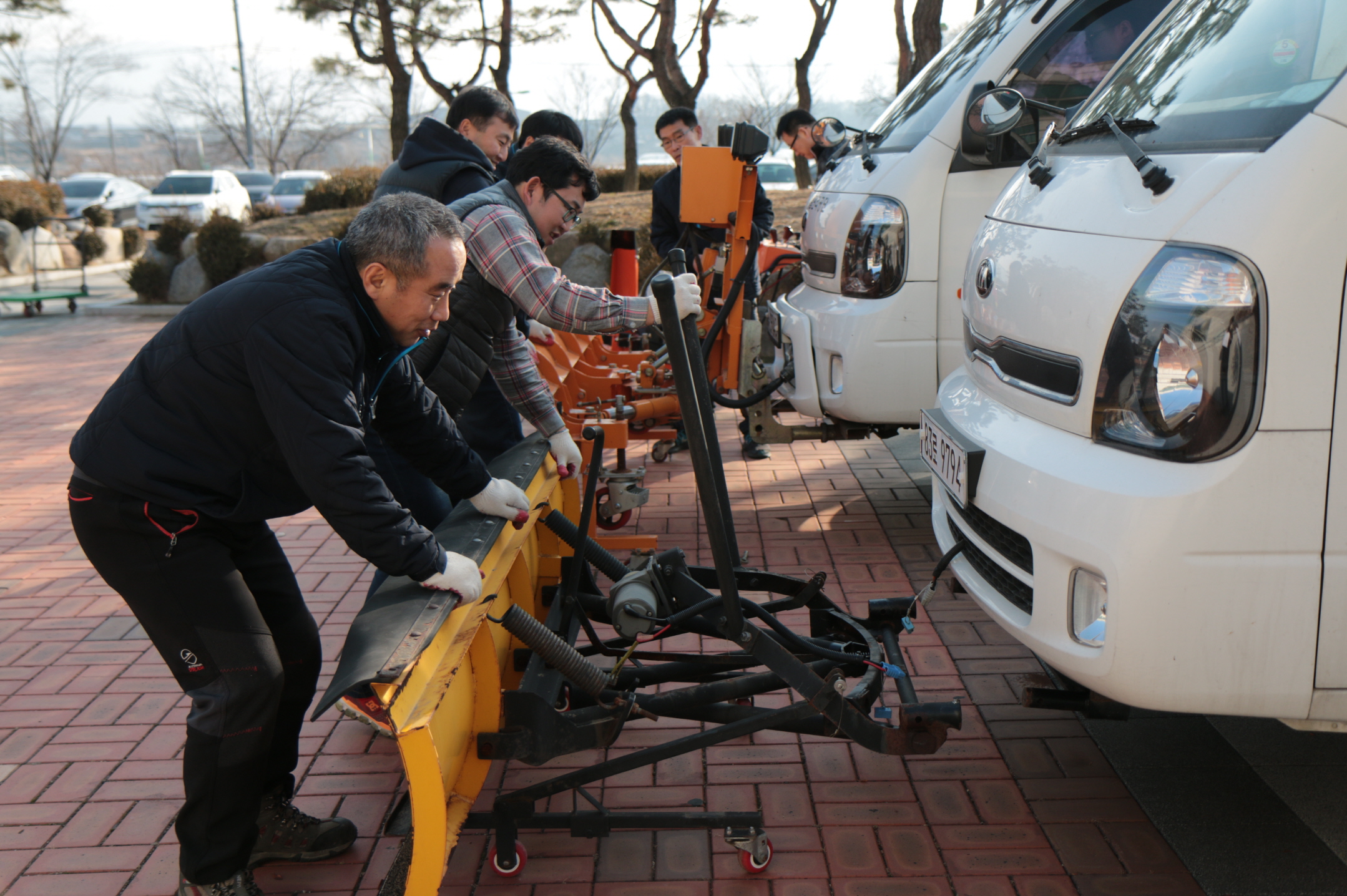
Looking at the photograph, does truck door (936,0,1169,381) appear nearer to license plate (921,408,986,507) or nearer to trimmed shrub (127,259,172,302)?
license plate (921,408,986,507)

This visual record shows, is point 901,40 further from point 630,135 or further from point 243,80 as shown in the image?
point 243,80

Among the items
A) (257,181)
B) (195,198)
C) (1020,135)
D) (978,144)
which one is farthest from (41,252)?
(1020,135)

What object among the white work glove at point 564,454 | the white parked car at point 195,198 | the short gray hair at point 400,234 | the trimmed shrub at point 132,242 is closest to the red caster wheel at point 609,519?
the white work glove at point 564,454

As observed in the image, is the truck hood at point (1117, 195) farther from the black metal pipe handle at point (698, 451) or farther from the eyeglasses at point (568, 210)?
the eyeglasses at point (568, 210)

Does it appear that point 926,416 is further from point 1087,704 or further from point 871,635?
point 1087,704

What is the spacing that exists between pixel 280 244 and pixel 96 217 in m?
9.42

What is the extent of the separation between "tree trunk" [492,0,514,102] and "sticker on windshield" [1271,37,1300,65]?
63.7 ft

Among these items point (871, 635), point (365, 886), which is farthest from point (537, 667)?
point (871, 635)

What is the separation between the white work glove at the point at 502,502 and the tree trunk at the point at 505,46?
19.1 meters

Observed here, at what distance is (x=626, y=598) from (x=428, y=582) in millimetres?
524

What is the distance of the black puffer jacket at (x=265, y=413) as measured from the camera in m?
2.01

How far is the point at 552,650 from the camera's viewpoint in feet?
7.81

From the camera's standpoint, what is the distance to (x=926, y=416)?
118 inches

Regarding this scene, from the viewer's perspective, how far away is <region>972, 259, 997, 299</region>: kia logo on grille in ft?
9.04
